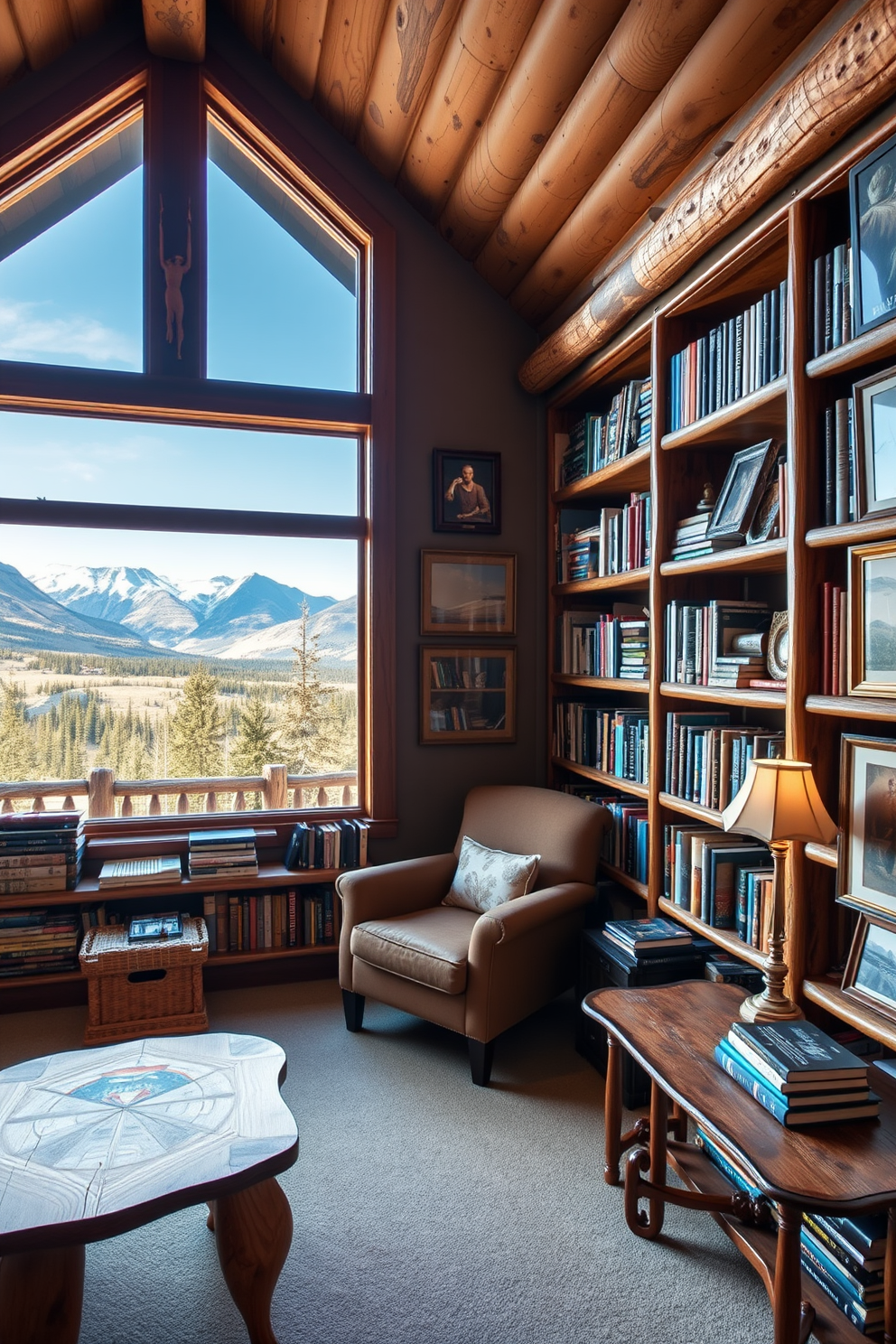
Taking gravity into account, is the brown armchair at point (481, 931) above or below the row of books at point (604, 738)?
below

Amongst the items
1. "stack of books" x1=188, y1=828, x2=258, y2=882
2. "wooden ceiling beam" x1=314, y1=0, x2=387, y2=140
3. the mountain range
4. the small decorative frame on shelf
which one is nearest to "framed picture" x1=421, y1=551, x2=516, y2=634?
the small decorative frame on shelf

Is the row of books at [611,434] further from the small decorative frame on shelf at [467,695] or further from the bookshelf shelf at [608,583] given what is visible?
the small decorative frame on shelf at [467,695]

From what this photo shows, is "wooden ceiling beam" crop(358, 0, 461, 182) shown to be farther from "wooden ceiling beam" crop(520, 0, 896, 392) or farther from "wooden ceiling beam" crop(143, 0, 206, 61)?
"wooden ceiling beam" crop(520, 0, 896, 392)

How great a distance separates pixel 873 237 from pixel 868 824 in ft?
4.57

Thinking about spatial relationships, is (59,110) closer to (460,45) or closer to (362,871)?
(460,45)

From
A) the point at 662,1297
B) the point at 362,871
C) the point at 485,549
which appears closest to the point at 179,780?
the point at 362,871

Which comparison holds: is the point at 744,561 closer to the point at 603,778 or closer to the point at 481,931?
the point at 603,778

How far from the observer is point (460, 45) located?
3.00 metres

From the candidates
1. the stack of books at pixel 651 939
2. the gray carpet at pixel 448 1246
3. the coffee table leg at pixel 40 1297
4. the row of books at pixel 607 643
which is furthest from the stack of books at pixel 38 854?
the row of books at pixel 607 643

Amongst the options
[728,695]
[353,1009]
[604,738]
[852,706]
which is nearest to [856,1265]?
[852,706]

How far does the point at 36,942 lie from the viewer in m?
3.40

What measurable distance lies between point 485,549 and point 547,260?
1347 mm

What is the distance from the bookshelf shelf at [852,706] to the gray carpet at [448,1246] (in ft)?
4.56

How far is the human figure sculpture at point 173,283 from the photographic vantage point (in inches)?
144
